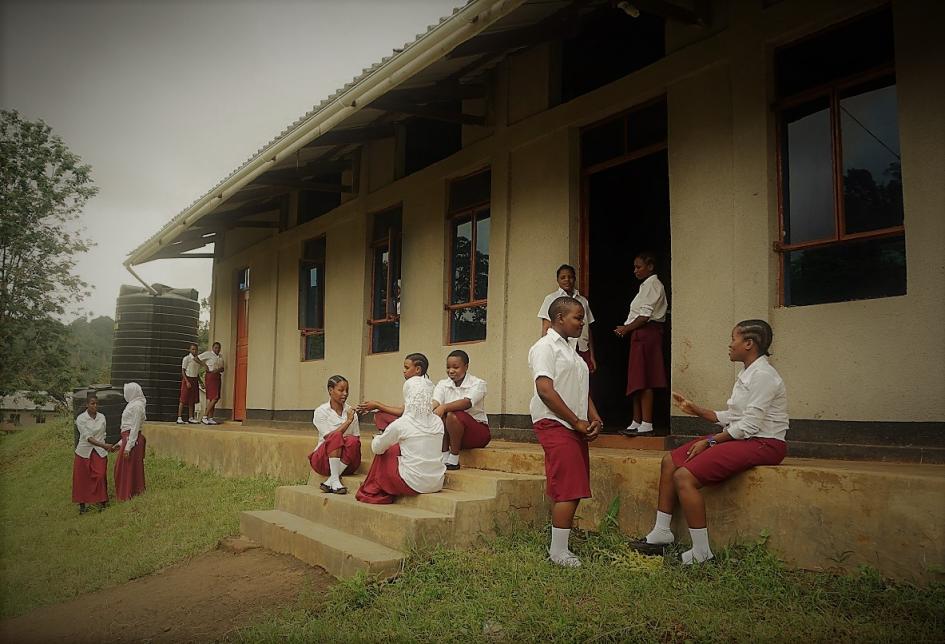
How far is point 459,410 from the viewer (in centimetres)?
606

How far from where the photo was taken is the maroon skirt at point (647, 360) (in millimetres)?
6211

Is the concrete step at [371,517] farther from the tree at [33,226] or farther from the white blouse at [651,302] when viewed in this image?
the tree at [33,226]

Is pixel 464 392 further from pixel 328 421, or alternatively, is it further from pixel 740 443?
pixel 740 443

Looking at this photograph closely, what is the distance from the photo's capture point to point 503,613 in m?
3.83

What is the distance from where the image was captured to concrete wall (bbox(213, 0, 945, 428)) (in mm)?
4672

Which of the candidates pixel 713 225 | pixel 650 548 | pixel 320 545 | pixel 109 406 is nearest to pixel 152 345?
pixel 109 406

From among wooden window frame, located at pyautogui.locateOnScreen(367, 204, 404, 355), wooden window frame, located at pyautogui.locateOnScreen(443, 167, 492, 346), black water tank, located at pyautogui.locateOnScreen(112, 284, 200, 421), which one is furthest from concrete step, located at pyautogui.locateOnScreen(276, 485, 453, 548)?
black water tank, located at pyautogui.locateOnScreen(112, 284, 200, 421)

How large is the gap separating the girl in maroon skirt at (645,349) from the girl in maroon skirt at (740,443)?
1.74 m

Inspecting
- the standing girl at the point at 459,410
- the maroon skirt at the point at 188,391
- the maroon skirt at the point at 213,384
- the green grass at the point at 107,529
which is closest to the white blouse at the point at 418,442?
the standing girl at the point at 459,410

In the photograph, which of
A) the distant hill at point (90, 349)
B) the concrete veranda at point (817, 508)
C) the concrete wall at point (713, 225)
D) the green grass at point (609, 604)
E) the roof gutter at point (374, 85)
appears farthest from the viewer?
the distant hill at point (90, 349)

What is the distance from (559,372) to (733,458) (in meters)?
1.07

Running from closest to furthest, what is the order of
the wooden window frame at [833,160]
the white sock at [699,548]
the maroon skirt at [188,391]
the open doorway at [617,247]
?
1. the white sock at [699,548]
2. the wooden window frame at [833,160]
3. the open doorway at [617,247]
4. the maroon skirt at [188,391]

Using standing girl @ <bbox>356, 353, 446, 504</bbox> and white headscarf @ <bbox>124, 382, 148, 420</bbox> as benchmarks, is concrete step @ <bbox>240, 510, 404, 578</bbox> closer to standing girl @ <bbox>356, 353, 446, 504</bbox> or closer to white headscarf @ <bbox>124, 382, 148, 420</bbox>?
standing girl @ <bbox>356, 353, 446, 504</bbox>

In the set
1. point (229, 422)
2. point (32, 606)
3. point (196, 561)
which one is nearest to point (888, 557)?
point (196, 561)
